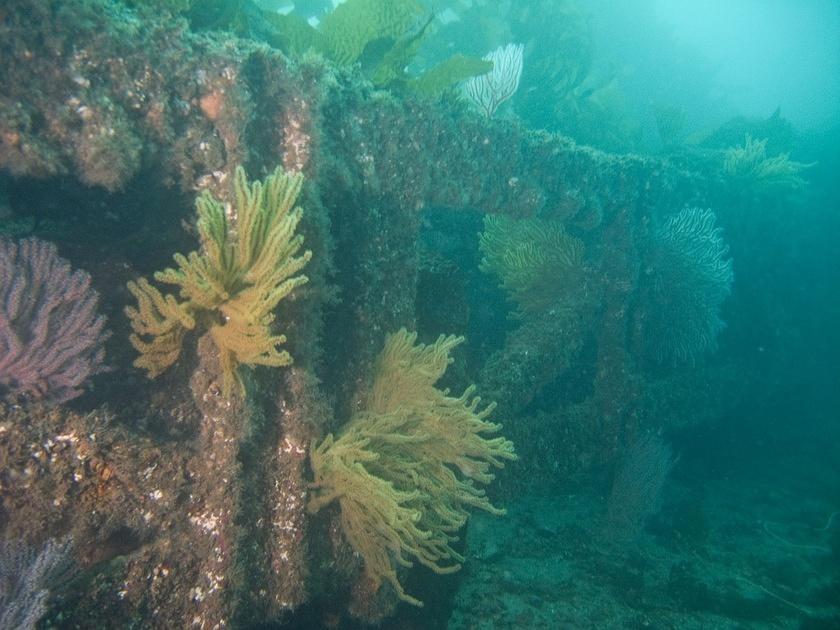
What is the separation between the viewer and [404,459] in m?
3.39

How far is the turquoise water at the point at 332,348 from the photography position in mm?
2443

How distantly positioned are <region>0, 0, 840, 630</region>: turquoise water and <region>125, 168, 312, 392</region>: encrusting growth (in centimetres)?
2

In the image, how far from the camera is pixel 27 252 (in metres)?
2.47

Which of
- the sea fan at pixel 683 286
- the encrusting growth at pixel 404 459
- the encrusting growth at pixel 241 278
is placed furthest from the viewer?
the sea fan at pixel 683 286

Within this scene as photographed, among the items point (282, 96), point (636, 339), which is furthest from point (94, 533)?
point (636, 339)

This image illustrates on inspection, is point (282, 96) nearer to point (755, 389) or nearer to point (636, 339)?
point (636, 339)

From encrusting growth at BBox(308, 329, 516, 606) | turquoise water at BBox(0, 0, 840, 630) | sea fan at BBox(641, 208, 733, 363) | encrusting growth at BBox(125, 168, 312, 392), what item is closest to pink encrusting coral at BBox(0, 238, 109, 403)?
turquoise water at BBox(0, 0, 840, 630)

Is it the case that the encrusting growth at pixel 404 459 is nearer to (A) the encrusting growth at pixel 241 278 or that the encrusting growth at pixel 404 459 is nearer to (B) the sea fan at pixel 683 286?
(A) the encrusting growth at pixel 241 278

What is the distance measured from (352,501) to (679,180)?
351 inches

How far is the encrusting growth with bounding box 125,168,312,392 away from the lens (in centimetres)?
230

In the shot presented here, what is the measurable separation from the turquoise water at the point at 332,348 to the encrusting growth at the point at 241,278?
2 centimetres

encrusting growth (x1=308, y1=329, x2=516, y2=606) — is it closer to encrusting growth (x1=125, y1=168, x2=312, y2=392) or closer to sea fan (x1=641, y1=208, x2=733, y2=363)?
encrusting growth (x1=125, y1=168, x2=312, y2=392)

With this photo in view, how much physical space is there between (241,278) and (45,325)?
3.50 feet

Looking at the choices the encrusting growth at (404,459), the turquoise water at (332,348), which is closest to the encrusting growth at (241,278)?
the turquoise water at (332,348)
